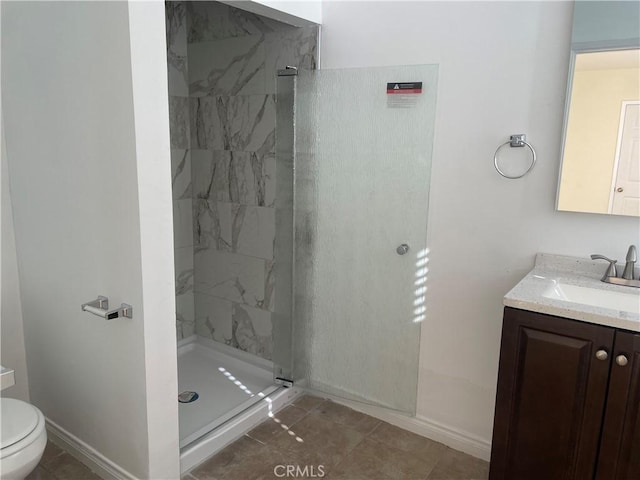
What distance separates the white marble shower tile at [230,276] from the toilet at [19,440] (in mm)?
1547

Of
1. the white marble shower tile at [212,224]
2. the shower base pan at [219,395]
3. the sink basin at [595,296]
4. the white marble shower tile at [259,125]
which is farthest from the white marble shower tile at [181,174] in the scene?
the sink basin at [595,296]

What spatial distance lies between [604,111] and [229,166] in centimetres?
217

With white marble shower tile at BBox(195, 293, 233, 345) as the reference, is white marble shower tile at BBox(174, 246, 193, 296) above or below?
above

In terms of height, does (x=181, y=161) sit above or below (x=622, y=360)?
above

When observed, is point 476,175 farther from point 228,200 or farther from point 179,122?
point 179,122

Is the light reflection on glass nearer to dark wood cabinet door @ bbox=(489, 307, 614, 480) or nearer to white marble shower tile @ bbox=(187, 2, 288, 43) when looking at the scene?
dark wood cabinet door @ bbox=(489, 307, 614, 480)

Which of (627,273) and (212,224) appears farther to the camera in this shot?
(212,224)

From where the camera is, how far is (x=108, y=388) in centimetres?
215

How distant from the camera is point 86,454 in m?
2.33

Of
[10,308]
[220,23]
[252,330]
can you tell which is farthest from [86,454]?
[220,23]

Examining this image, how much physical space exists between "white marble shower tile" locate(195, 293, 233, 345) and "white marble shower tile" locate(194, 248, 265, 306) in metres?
0.05

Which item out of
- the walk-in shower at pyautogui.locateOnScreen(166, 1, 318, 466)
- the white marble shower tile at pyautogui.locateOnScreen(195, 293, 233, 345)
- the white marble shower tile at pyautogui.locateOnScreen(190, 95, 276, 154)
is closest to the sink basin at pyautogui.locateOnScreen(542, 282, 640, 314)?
the walk-in shower at pyautogui.locateOnScreen(166, 1, 318, 466)

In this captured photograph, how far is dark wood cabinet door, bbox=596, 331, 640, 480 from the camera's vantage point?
1582mm

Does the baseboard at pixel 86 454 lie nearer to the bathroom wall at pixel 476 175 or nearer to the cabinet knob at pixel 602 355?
the bathroom wall at pixel 476 175
